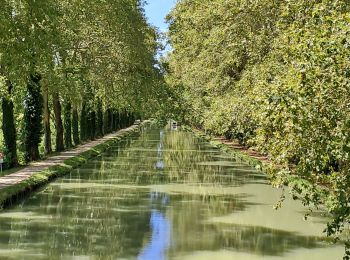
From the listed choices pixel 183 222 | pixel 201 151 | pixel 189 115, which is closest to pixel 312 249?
pixel 183 222

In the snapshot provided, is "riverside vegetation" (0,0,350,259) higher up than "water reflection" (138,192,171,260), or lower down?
higher up

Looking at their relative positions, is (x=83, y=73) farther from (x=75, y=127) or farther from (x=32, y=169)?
(x=75, y=127)

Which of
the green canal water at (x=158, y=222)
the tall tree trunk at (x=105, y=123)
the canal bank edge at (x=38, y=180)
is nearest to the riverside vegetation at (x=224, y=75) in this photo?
the green canal water at (x=158, y=222)

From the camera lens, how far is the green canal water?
12953 mm


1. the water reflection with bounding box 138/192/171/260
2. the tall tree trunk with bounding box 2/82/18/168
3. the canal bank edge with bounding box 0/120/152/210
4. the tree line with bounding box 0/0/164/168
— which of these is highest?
the tree line with bounding box 0/0/164/168

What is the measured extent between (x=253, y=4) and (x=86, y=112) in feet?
96.1

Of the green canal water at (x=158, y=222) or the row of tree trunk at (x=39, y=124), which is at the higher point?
the row of tree trunk at (x=39, y=124)

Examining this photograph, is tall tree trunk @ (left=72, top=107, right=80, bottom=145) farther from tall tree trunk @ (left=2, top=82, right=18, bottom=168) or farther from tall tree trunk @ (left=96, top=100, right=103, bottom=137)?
tall tree trunk @ (left=2, top=82, right=18, bottom=168)

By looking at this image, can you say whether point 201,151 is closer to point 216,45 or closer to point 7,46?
point 216,45

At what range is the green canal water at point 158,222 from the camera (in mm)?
12953

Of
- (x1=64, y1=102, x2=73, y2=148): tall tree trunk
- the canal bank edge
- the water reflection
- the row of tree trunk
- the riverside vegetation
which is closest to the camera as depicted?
the riverside vegetation

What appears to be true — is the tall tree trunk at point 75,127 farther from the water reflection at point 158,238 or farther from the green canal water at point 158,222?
the water reflection at point 158,238

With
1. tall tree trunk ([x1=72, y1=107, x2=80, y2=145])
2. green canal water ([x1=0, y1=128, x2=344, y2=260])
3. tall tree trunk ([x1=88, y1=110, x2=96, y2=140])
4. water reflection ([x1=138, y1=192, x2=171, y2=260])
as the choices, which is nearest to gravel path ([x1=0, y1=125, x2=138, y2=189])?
green canal water ([x1=0, y1=128, x2=344, y2=260])

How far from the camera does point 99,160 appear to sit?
33.8 metres
